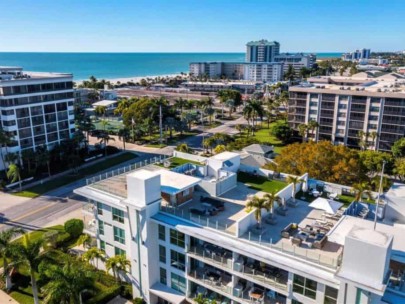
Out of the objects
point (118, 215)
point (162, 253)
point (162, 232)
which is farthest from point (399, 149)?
point (118, 215)

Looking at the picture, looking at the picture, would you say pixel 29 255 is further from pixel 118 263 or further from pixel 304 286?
pixel 304 286

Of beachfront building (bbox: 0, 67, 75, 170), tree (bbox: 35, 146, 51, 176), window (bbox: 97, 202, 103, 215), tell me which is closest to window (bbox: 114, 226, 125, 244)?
window (bbox: 97, 202, 103, 215)

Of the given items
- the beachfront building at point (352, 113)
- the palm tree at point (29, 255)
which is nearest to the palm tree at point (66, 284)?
the palm tree at point (29, 255)

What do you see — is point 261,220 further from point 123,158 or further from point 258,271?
point 123,158

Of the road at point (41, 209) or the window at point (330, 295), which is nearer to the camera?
the window at point (330, 295)

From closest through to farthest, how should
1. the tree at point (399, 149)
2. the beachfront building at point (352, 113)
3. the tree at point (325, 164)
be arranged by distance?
1. the tree at point (325, 164)
2. the tree at point (399, 149)
3. the beachfront building at point (352, 113)

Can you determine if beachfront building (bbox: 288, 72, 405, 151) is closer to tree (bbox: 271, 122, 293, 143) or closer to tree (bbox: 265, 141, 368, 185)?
tree (bbox: 271, 122, 293, 143)

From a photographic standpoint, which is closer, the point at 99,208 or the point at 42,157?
the point at 99,208

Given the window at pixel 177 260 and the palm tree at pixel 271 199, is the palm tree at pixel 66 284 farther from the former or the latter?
the palm tree at pixel 271 199
